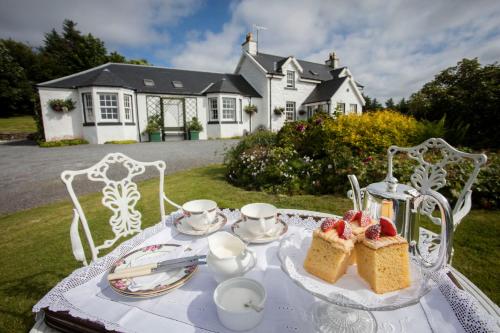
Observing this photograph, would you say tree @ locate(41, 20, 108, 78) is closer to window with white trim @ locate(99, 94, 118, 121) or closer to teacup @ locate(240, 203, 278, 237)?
window with white trim @ locate(99, 94, 118, 121)

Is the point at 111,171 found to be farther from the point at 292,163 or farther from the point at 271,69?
the point at 271,69

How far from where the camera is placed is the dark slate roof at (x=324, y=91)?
66.9 ft

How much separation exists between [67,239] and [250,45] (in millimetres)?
20810

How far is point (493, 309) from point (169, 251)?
1.58m

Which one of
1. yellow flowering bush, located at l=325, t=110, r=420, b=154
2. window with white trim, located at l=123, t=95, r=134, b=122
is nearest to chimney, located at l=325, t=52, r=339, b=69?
window with white trim, located at l=123, t=95, r=134, b=122

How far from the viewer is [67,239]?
3.80m

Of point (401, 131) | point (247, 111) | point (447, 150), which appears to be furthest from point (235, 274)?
point (247, 111)

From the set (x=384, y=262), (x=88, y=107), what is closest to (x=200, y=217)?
(x=384, y=262)

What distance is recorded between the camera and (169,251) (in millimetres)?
1419

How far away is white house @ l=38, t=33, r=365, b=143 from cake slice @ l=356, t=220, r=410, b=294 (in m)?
16.9

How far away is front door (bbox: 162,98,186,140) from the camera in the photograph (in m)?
17.9

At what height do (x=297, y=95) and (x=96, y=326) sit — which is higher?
(x=297, y=95)

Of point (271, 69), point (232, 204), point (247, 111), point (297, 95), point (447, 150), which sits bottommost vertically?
point (232, 204)

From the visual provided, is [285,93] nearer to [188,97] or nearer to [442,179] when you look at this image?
[188,97]
